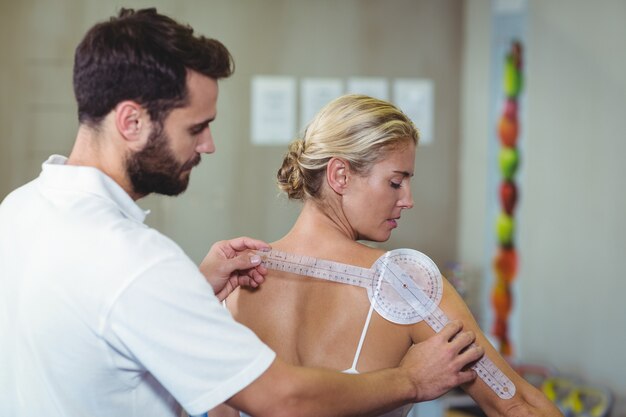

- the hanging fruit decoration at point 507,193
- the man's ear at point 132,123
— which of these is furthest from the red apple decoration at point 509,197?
the man's ear at point 132,123

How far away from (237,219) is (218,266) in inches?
102

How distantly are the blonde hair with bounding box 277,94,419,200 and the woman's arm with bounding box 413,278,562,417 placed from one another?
327mm

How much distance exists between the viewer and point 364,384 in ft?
3.99

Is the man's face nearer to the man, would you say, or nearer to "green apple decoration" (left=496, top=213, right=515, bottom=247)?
the man

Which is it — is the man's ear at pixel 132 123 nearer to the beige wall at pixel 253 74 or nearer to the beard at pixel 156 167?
the beard at pixel 156 167

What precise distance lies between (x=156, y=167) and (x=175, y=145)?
5 cm

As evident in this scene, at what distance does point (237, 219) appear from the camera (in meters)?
4.18

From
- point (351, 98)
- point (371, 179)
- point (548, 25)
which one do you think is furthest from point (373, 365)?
point (548, 25)

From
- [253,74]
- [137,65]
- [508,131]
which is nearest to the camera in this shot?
[137,65]

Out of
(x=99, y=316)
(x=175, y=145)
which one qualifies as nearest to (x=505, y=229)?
(x=175, y=145)

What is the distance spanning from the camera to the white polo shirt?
1065 millimetres

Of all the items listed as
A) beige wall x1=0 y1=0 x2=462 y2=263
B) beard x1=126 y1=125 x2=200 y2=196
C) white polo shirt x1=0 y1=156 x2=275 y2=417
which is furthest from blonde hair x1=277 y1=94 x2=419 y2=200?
beige wall x1=0 y1=0 x2=462 y2=263

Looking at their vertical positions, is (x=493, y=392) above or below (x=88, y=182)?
below

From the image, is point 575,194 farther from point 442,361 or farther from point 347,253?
point 442,361
